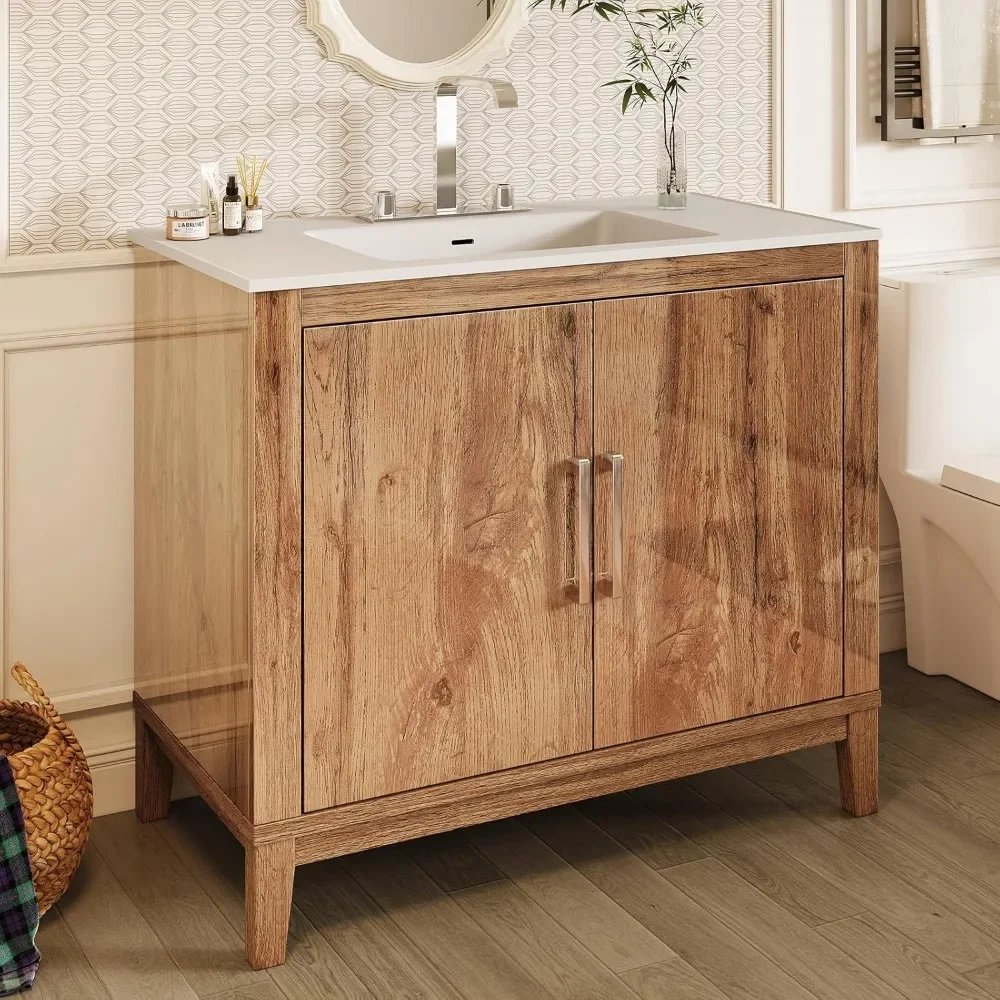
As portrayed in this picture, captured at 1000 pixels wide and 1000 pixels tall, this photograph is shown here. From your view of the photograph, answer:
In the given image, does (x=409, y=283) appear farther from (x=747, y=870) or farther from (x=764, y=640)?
(x=747, y=870)

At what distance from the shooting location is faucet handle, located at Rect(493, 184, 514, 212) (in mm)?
2492

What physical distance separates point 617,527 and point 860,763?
622 millimetres

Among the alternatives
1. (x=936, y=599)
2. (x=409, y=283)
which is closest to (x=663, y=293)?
(x=409, y=283)

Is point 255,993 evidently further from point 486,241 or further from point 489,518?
point 486,241

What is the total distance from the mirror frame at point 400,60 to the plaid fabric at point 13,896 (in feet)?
3.89

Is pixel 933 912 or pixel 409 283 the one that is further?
pixel 933 912

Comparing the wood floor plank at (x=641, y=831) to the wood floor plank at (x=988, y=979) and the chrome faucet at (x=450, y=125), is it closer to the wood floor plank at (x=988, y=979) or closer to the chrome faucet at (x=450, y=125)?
the wood floor plank at (x=988, y=979)

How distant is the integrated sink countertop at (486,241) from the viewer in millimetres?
1941

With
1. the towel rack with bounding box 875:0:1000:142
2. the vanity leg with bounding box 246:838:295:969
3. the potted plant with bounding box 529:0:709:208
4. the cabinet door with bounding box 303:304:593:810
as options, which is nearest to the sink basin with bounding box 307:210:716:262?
the potted plant with bounding box 529:0:709:208

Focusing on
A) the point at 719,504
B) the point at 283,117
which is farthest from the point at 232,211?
the point at 719,504

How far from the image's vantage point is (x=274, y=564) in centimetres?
195

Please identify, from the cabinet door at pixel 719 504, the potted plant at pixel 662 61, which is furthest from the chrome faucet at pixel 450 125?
the cabinet door at pixel 719 504

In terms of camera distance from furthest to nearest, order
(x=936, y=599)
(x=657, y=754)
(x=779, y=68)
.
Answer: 1. (x=936, y=599)
2. (x=779, y=68)
3. (x=657, y=754)

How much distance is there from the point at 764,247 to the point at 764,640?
0.59m
